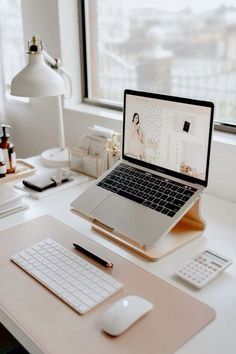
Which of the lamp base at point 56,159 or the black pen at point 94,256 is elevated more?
the lamp base at point 56,159

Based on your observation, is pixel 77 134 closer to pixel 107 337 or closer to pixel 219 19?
pixel 219 19

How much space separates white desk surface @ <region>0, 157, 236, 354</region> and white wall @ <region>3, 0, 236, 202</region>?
11cm

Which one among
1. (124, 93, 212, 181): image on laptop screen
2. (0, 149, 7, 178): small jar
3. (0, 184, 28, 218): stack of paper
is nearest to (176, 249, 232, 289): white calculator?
(124, 93, 212, 181): image on laptop screen

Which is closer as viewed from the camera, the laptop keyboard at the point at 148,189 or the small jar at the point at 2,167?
the laptop keyboard at the point at 148,189

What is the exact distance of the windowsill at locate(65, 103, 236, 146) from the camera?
145 cm

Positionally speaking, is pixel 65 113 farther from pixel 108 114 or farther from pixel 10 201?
pixel 10 201

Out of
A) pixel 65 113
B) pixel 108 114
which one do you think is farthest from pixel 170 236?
pixel 65 113

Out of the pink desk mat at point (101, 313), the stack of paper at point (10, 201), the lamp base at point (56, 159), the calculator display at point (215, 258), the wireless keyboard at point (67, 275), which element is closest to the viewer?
the pink desk mat at point (101, 313)

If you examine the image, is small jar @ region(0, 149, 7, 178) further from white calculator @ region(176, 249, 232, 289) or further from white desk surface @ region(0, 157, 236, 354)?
white calculator @ region(176, 249, 232, 289)

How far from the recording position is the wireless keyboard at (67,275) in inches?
36.3

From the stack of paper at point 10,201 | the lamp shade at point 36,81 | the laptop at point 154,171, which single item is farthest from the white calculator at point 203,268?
the lamp shade at point 36,81

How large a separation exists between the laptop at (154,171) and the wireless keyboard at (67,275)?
159mm

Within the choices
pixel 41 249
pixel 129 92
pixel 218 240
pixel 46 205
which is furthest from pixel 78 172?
pixel 218 240

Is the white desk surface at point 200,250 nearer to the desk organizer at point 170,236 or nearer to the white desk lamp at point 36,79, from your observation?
the desk organizer at point 170,236
